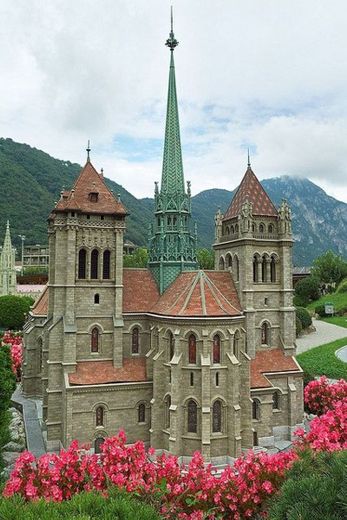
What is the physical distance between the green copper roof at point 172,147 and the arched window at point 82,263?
8864 millimetres

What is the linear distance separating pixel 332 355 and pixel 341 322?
24980mm

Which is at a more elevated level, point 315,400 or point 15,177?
point 15,177

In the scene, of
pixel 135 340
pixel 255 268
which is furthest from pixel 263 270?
pixel 135 340

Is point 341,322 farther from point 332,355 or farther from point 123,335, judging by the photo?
point 123,335

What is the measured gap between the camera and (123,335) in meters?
31.0

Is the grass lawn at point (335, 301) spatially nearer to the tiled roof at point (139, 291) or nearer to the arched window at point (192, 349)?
the tiled roof at point (139, 291)

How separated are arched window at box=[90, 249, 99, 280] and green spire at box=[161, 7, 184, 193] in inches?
324

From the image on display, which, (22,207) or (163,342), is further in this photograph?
(22,207)

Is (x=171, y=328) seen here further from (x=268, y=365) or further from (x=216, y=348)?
(x=268, y=365)

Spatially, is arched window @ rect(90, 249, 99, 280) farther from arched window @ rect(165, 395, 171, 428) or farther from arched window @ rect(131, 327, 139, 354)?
arched window @ rect(165, 395, 171, 428)

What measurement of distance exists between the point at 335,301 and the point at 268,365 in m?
61.4

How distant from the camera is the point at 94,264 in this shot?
30469mm

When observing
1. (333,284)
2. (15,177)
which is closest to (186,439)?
(333,284)

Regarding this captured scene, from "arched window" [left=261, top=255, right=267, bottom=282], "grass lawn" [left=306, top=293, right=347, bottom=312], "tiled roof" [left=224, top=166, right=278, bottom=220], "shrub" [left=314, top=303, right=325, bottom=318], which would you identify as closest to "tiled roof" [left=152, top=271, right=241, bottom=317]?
"arched window" [left=261, top=255, right=267, bottom=282]
